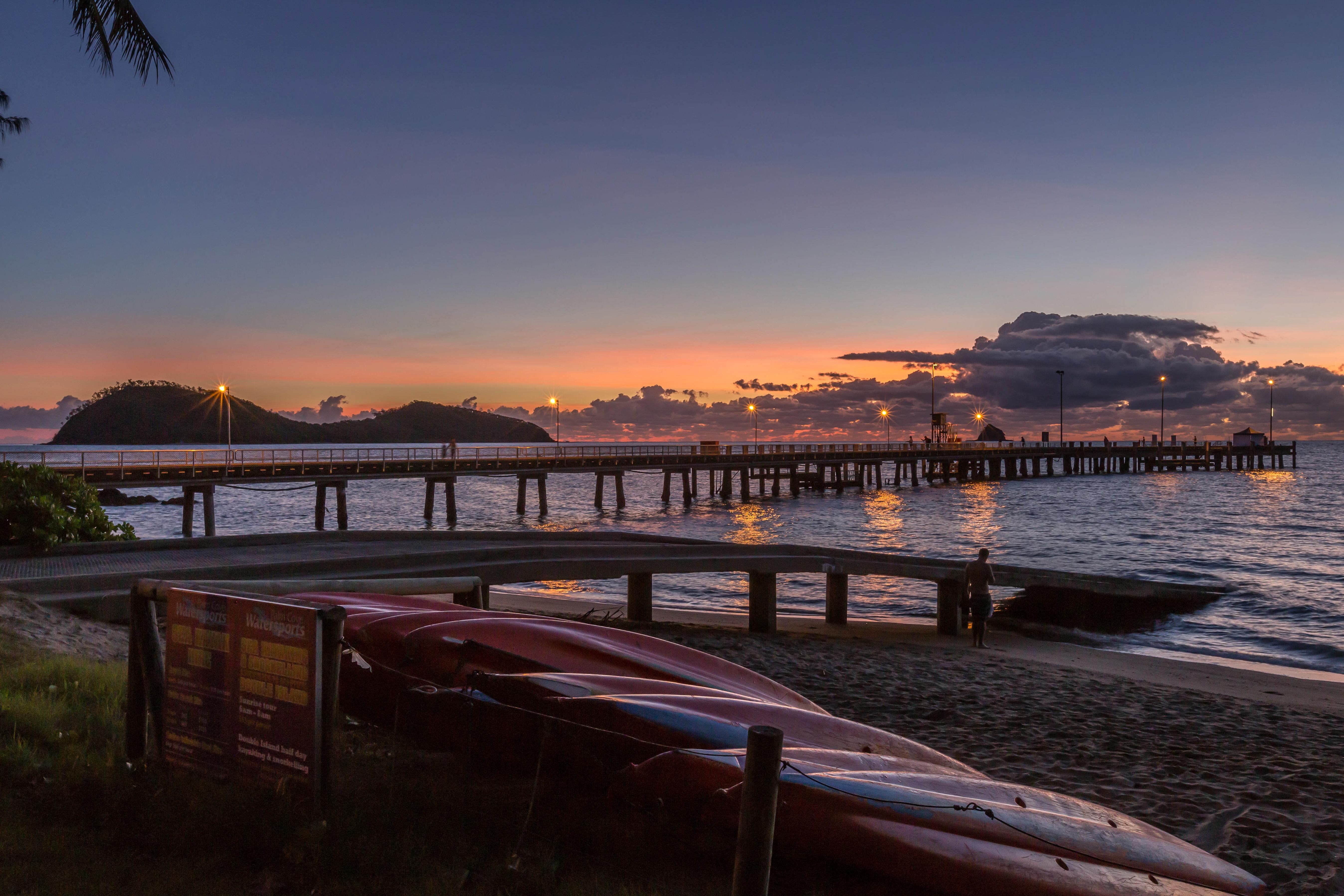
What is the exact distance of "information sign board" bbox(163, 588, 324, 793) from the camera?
381 cm

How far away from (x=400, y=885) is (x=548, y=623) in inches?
91.5

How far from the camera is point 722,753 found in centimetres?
389

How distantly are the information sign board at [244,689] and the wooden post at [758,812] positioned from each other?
6.91ft

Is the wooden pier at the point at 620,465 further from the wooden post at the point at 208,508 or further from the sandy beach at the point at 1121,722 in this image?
the sandy beach at the point at 1121,722

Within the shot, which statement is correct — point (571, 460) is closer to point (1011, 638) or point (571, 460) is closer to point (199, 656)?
point (1011, 638)

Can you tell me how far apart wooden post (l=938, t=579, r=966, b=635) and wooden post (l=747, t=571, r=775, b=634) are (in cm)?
365

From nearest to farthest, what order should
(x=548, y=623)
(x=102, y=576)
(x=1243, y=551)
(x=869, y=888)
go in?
(x=869, y=888) < (x=548, y=623) < (x=102, y=576) < (x=1243, y=551)

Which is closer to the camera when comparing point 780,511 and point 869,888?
point 869,888

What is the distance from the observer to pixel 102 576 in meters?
9.98

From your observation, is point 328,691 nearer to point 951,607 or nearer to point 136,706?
point 136,706

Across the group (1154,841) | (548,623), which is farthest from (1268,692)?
(548,623)

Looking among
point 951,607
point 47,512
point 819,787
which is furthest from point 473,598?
point 951,607

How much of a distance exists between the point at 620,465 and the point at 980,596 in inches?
1628

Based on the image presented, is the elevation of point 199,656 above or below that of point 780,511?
above
